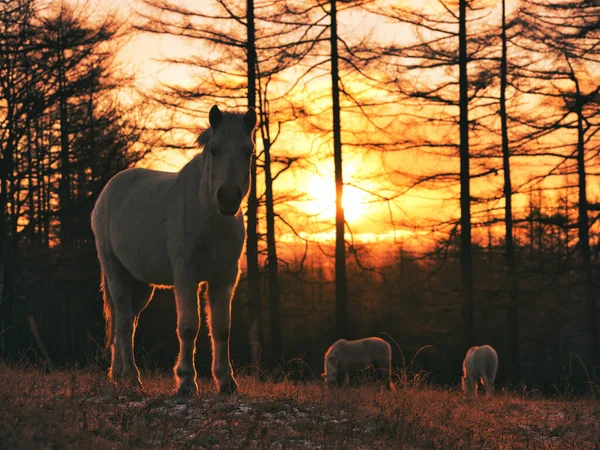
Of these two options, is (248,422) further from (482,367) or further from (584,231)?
(584,231)

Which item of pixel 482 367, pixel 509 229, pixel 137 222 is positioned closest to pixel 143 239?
pixel 137 222

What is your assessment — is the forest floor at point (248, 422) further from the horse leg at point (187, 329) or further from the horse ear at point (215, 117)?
the horse ear at point (215, 117)

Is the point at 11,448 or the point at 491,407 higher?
the point at 11,448

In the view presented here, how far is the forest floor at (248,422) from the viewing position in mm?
4926

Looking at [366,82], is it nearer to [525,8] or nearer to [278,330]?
[525,8]

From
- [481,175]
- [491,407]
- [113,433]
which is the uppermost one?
[481,175]

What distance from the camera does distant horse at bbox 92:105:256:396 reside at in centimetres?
634

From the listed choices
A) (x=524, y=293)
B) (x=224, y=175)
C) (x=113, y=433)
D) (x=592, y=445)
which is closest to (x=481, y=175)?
(x=524, y=293)

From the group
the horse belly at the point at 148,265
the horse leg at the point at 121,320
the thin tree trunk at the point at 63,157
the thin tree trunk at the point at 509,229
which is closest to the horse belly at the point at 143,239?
the horse belly at the point at 148,265

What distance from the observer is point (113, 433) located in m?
5.04

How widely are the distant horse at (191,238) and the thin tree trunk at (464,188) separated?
12771 millimetres

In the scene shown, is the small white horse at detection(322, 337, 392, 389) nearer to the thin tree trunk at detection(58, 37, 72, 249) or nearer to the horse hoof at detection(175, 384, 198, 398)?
the thin tree trunk at detection(58, 37, 72, 249)

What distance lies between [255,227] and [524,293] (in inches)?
318

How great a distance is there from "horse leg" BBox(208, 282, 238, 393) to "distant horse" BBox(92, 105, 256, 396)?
0.01 metres
